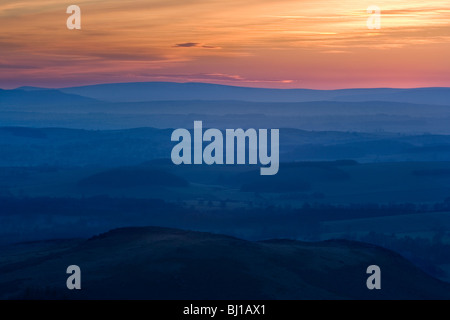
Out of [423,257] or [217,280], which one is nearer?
[217,280]

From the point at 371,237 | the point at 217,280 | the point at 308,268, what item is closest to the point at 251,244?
the point at 308,268

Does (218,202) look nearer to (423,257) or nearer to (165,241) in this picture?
(423,257)

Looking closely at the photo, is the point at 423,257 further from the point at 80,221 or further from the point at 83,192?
the point at 83,192

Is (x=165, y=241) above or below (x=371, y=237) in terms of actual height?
above
